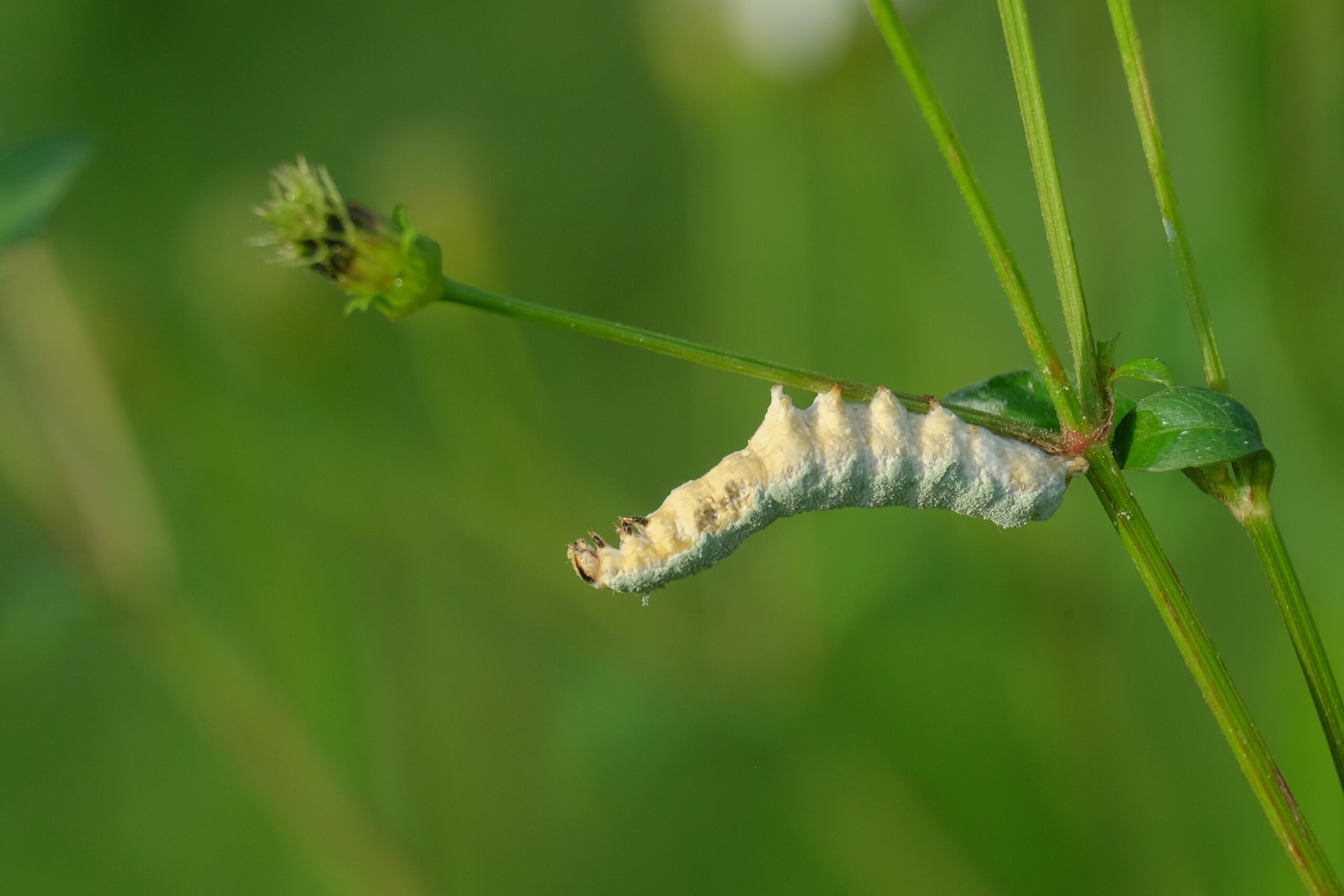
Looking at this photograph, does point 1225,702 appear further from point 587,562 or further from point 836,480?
point 587,562

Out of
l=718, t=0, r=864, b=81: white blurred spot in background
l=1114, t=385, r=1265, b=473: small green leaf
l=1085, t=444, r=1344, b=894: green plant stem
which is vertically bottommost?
l=1085, t=444, r=1344, b=894: green plant stem

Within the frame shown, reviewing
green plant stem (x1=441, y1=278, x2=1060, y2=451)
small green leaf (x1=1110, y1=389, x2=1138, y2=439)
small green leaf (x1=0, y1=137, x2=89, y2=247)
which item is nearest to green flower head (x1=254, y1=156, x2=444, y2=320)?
green plant stem (x1=441, y1=278, x2=1060, y2=451)

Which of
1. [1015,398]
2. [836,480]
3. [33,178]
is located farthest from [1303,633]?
[33,178]

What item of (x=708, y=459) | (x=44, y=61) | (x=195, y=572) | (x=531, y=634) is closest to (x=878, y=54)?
(x=708, y=459)

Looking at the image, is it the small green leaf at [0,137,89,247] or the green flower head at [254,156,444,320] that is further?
the small green leaf at [0,137,89,247]

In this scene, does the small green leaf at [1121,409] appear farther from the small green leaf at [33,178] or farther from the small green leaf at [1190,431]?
the small green leaf at [33,178]

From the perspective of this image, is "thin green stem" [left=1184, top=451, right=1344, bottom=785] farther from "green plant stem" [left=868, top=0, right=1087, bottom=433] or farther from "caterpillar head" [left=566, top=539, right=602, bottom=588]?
"caterpillar head" [left=566, top=539, right=602, bottom=588]

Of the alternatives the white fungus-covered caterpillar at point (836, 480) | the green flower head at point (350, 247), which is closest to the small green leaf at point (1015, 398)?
the white fungus-covered caterpillar at point (836, 480)
